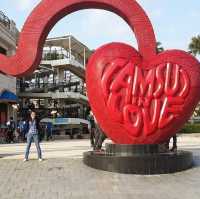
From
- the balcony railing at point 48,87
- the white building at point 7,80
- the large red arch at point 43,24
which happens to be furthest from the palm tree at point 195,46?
the large red arch at point 43,24

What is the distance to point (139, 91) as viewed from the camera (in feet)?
36.0

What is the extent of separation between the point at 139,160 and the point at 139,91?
1644mm

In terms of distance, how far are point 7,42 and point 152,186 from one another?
24524mm

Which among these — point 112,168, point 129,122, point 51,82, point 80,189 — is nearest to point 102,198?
point 80,189

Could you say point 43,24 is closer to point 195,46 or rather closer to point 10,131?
point 10,131

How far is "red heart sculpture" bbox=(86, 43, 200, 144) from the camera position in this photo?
11.0 m

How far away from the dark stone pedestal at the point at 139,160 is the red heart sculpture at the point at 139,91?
0.34 meters

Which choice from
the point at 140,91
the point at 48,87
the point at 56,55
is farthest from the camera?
the point at 48,87

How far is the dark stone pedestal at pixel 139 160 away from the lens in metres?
10.4

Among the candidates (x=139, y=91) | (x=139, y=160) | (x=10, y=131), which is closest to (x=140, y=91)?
(x=139, y=91)

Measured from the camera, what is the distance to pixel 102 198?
789 centimetres

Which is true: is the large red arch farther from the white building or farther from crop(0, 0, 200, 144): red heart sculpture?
the white building

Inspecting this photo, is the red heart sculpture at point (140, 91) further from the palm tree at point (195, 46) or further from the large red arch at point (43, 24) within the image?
the palm tree at point (195, 46)

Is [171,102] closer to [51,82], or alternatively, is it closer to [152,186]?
[152,186]
